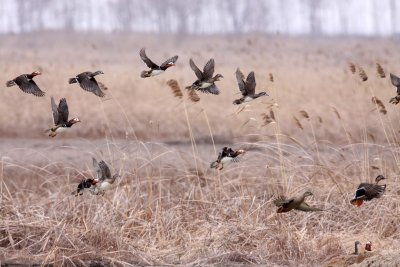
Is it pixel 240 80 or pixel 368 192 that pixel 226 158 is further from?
pixel 368 192

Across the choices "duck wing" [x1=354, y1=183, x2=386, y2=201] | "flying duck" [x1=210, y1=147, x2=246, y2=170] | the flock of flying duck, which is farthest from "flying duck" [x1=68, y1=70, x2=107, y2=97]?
"duck wing" [x1=354, y1=183, x2=386, y2=201]

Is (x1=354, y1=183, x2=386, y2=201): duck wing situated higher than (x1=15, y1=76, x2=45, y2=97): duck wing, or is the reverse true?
(x1=15, y1=76, x2=45, y2=97): duck wing

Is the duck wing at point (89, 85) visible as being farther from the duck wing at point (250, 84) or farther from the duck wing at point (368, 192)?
the duck wing at point (368, 192)

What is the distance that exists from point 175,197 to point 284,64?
1874 cm

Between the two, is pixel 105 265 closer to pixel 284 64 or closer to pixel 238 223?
pixel 238 223

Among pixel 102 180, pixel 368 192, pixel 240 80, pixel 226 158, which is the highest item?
pixel 240 80

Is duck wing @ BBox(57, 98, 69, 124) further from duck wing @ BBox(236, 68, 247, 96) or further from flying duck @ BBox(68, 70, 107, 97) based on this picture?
duck wing @ BBox(236, 68, 247, 96)

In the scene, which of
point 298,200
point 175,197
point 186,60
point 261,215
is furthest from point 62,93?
point 298,200

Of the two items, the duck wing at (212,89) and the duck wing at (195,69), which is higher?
the duck wing at (195,69)

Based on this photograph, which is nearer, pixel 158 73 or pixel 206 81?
pixel 158 73

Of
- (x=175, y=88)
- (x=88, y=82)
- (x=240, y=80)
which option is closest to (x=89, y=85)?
(x=88, y=82)

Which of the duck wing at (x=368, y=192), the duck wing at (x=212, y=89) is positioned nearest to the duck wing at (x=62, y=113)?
the duck wing at (x=212, y=89)

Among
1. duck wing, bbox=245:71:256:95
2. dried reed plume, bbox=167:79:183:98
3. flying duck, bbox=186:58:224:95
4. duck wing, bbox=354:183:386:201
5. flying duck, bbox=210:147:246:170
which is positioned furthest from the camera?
dried reed plume, bbox=167:79:183:98

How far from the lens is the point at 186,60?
2783 centimetres
